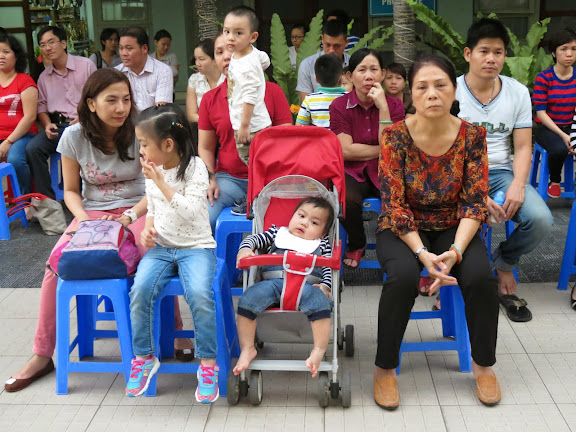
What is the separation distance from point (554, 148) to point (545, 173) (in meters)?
0.23

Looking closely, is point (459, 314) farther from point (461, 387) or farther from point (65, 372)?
point (65, 372)

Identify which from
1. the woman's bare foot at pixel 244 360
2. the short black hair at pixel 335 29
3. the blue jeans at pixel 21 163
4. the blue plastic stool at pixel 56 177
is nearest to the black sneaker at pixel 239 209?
the woman's bare foot at pixel 244 360

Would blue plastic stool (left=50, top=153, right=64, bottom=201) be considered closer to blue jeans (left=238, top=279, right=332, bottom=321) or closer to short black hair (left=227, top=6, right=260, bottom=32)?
short black hair (left=227, top=6, right=260, bottom=32)

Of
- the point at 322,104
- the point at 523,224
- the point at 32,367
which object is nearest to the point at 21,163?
the point at 322,104

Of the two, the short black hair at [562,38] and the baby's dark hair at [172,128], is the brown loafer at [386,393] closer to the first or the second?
the baby's dark hair at [172,128]

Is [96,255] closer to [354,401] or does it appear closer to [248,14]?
[354,401]

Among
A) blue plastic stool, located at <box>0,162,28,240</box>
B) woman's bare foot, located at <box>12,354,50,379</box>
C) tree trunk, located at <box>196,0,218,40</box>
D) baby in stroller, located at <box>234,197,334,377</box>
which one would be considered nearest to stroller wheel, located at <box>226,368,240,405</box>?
baby in stroller, located at <box>234,197,334,377</box>

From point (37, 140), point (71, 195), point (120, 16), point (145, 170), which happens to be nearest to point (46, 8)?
point (120, 16)

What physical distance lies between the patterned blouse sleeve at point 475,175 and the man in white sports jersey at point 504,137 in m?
0.68

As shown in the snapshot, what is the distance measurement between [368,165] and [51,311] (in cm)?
221

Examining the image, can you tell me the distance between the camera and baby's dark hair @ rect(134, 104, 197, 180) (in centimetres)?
358

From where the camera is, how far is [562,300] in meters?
4.69

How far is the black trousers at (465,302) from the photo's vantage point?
11.4 ft

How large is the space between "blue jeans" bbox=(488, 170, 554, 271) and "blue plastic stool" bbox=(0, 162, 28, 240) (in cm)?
414
